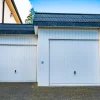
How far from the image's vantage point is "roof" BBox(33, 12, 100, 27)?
376 inches

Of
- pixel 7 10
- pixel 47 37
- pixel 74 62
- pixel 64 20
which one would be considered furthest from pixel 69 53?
pixel 7 10

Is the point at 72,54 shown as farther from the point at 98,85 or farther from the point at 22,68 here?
the point at 22,68

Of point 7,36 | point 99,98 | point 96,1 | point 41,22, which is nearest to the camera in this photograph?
point 99,98

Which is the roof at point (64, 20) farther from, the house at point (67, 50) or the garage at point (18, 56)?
the garage at point (18, 56)

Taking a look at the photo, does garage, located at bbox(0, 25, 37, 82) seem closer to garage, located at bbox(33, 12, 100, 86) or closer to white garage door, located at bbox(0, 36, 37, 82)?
white garage door, located at bbox(0, 36, 37, 82)

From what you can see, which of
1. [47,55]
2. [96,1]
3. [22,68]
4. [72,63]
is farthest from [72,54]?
[96,1]

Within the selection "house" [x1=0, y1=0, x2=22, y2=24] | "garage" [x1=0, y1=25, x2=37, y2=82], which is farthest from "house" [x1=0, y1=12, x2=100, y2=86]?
"house" [x1=0, y1=0, x2=22, y2=24]

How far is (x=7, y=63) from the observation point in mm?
11680

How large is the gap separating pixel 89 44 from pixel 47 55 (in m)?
2.18

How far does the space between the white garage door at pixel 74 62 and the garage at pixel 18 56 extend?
2.18 m

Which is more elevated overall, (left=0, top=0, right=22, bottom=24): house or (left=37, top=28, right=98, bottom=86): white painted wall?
(left=0, top=0, right=22, bottom=24): house

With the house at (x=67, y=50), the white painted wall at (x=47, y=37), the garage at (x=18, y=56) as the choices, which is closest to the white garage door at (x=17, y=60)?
the garage at (x=18, y=56)

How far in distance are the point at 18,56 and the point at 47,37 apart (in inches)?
106

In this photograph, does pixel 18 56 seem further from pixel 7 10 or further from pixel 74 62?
pixel 7 10
